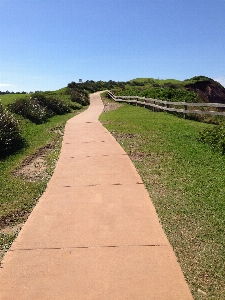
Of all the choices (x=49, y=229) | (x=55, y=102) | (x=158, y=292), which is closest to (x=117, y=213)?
(x=49, y=229)

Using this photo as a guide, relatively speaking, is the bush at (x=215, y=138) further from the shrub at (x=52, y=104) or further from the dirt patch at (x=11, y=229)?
the shrub at (x=52, y=104)

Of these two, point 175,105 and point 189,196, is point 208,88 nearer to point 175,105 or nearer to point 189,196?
point 175,105

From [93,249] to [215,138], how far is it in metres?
7.45

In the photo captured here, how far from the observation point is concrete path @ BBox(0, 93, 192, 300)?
3.36 m

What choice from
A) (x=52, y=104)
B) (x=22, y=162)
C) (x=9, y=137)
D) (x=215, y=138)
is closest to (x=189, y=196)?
(x=22, y=162)

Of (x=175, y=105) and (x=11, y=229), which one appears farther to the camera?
(x=175, y=105)

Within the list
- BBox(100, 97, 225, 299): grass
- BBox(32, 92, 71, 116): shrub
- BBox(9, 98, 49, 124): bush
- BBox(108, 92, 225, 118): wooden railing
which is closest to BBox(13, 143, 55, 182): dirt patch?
BBox(100, 97, 225, 299): grass

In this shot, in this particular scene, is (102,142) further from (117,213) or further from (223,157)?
(117,213)

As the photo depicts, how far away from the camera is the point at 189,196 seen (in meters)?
5.89

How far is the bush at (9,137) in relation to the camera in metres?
10.4

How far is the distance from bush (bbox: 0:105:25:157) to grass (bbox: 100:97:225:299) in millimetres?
3348

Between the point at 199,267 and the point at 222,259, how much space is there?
0.34 meters

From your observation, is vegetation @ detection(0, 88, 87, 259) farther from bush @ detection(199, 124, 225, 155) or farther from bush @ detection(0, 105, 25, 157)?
bush @ detection(199, 124, 225, 155)

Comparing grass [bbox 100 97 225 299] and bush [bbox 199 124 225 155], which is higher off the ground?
bush [bbox 199 124 225 155]
